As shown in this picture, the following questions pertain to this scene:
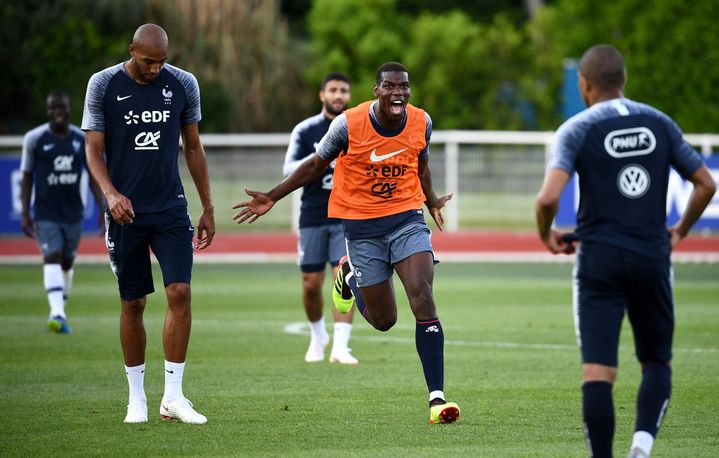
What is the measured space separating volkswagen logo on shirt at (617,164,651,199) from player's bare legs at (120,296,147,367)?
11.9 feet

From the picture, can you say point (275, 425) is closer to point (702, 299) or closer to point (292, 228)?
point (702, 299)

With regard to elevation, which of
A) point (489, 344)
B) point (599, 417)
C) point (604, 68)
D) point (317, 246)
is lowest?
point (489, 344)

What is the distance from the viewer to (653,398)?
6.47m

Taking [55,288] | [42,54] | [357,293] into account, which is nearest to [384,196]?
[357,293]

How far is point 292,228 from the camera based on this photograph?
29.7 metres

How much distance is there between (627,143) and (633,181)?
0.19 metres

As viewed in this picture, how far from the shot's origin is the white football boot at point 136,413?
8.52 metres

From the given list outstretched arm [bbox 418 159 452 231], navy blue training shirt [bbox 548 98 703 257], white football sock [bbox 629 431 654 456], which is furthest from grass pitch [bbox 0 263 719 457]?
navy blue training shirt [bbox 548 98 703 257]

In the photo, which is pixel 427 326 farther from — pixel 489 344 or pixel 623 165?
pixel 489 344

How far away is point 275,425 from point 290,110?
3789 centimetres

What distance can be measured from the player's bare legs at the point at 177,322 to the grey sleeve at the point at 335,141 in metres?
1.35

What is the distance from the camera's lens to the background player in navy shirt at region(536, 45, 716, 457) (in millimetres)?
6270

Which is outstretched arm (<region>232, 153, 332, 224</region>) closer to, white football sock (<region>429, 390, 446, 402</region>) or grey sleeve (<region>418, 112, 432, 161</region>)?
grey sleeve (<region>418, 112, 432, 161</region>)

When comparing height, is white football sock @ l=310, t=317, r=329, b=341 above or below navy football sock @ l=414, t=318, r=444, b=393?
below
